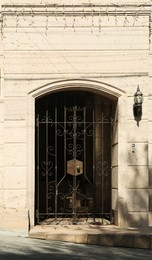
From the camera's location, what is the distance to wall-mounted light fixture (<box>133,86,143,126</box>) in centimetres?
942

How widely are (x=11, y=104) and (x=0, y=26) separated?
1.66m

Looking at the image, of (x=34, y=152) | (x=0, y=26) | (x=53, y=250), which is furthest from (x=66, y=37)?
(x=53, y=250)

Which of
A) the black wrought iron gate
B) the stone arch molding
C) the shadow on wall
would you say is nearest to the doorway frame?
the stone arch molding

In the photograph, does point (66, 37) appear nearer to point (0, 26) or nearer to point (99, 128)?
point (0, 26)

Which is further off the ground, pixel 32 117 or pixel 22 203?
pixel 32 117

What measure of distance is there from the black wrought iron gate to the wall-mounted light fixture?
97cm

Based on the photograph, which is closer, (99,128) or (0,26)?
(0,26)

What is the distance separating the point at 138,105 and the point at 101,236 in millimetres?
2776

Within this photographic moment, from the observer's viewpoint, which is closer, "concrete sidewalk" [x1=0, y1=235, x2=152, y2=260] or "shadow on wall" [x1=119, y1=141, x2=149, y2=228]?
"concrete sidewalk" [x1=0, y1=235, x2=152, y2=260]

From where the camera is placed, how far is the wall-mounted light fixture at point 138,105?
371 inches

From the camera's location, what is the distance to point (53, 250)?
782 cm

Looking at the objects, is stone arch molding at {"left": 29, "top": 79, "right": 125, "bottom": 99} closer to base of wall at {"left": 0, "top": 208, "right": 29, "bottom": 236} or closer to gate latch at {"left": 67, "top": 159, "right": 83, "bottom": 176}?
gate latch at {"left": 67, "top": 159, "right": 83, "bottom": 176}

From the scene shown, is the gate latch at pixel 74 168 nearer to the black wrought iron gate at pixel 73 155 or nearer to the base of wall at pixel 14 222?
the black wrought iron gate at pixel 73 155

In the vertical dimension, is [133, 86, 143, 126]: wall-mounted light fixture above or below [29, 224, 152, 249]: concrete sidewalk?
above
